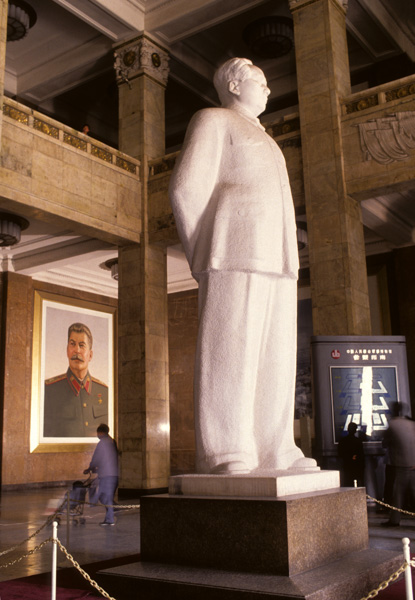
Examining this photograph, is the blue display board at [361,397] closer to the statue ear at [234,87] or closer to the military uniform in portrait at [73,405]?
the statue ear at [234,87]

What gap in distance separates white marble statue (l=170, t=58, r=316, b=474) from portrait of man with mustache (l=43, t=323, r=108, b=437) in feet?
42.4

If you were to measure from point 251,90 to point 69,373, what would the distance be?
13.4 metres

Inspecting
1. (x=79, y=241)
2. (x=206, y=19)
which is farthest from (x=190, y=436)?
(x=206, y=19)

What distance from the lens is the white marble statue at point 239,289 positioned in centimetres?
317

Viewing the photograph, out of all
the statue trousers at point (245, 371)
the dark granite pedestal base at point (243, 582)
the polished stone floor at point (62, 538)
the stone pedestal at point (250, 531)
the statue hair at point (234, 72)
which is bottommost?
the polished stone floor at point (62, 538)

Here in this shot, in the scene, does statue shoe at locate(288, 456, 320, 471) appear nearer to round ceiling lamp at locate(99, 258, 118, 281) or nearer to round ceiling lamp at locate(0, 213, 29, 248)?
round ceiling lamp at locate(0, 213, 29, 248)

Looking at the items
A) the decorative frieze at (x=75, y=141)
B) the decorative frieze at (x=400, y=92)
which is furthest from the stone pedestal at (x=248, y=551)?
the decorative frieze at (x=75, y=141)

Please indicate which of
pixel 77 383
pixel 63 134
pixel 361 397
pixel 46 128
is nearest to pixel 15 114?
pixel 46 128

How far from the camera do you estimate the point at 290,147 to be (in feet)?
34.1

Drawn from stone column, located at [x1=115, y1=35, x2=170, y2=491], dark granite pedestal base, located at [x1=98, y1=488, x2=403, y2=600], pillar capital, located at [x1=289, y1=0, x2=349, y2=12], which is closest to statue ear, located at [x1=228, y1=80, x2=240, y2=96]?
dark granite pedestal base, located at [x1=98, y1=488, x2=403, y2=600]

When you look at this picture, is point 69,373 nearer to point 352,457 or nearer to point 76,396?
point 76,396

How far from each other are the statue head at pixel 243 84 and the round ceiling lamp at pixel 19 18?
887 centimetres

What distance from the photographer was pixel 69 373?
16188 mm

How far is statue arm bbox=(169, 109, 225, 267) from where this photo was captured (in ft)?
11.1
